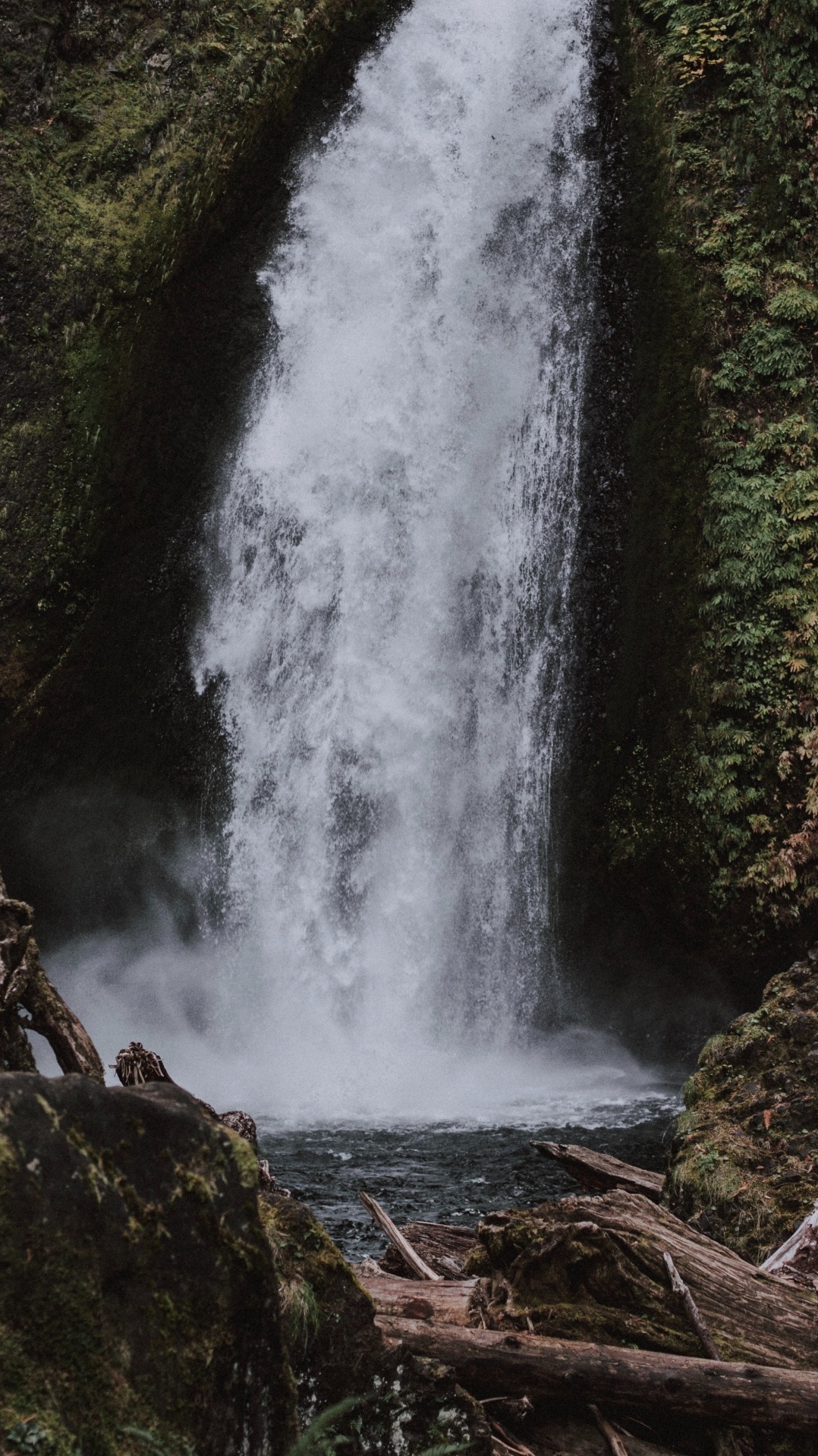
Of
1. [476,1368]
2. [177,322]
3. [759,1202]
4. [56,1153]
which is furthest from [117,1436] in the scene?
[177,322]

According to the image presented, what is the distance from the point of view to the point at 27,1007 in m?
Result: 3.53

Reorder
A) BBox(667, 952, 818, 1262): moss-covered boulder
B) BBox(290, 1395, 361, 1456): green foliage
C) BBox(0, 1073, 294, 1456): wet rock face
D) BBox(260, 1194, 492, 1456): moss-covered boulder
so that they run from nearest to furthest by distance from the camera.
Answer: BBox(0, 1073, 294, 1456): wet rock face, BBox(290, 1395, 361, 1456): green foliage, BBox(260, 1194, 492, 1456): moss-covered boulder, BBox(667, 952, 818, 1262): moss-covered boulder

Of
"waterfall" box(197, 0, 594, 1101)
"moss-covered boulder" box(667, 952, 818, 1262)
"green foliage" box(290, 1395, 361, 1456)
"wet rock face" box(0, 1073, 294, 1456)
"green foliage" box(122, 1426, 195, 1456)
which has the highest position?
"waterfall" box(197, 0, 594, 1101)

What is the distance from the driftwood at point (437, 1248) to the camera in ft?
11.0

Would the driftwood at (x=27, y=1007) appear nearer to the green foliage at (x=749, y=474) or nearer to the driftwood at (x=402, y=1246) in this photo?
the driftwood at (x=402, y=1246)

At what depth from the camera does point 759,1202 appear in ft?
14.7

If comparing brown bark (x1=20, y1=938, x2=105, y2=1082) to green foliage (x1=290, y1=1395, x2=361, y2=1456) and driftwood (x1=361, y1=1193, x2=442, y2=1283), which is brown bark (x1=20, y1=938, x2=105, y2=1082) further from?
green foliage (x1=290, y1=1395, x2=361, y2=1456)

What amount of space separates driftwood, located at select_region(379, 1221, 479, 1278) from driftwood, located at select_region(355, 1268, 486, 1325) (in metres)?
0.28

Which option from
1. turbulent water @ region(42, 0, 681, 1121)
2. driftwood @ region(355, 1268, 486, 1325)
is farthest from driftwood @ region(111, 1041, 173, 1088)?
turbulent water @ region(42, 0, 681, 1121)

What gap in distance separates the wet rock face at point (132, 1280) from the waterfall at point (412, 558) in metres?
8.69

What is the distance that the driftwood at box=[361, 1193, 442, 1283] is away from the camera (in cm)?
314

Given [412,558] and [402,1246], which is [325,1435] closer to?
[402,1246]

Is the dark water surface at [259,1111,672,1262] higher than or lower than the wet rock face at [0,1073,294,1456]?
lower

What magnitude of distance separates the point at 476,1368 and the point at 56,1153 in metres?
1.20
